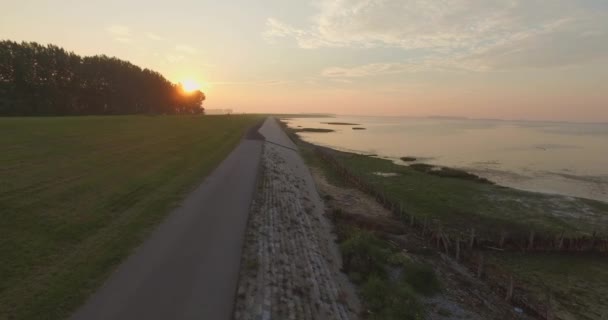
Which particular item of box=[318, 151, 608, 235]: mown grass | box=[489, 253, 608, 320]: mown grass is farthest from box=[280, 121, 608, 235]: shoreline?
box=[489, 253, 608, 320]: mown grass

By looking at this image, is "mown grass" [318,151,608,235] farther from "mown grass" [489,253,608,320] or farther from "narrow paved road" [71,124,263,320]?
"narrow paved road" [71,124,263,320]

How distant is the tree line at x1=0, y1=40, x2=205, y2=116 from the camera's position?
73562mm

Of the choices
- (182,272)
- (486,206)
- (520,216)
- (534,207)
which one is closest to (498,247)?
(520,216)

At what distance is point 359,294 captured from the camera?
14.0 meters

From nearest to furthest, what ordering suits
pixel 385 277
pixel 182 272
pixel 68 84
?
pixel 182 272
pixel 385 277
pixel 68 84

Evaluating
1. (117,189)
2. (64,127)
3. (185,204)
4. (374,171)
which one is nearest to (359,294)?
(185,204)

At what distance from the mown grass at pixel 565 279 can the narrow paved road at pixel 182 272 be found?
15.0m

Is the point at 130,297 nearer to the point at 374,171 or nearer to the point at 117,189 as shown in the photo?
the point at 117,189

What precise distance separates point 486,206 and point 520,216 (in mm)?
2977

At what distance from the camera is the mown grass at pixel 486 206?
2602cm

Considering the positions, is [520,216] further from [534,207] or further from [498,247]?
[498,247]

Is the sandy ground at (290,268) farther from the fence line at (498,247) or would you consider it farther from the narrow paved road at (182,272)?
the fence line at (498,247)

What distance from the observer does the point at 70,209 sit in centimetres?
1806

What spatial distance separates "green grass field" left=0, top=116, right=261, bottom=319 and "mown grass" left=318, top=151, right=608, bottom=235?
21.0m
